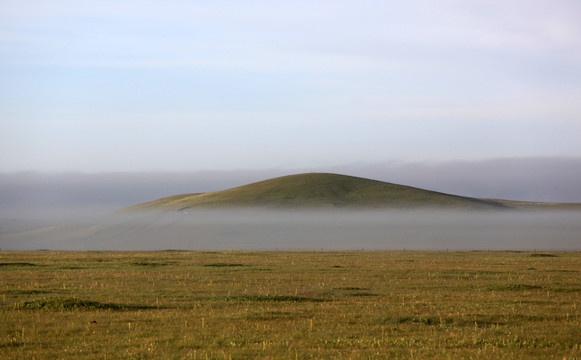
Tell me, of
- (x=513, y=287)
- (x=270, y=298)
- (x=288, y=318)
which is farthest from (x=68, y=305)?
(x=513, y=287)

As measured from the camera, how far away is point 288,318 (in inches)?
922

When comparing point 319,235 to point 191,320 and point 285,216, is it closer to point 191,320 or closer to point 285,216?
point 285,216

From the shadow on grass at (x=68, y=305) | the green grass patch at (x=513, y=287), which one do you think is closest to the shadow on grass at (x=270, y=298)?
the shadow on grass at (x=68, y=305)

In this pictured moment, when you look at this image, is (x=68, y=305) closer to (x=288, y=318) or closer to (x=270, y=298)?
(x=270, y=298)

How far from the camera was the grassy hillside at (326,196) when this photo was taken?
529ft

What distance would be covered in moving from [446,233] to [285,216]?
37.7 metres

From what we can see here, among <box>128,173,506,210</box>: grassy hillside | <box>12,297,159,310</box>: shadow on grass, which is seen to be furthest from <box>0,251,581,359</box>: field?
A: <box>128,173,506,210</box>: grassy hillside

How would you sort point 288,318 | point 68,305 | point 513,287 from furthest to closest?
point 513,287 < point 68,305 < point 288,318

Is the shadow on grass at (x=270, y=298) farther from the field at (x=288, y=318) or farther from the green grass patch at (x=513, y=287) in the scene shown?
the green grass patch at (x=513, y=287)

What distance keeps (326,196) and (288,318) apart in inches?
5547

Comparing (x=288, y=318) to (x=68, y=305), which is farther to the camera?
(x=68, y=305)

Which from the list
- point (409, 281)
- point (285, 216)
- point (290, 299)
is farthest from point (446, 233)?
point (290, 299)

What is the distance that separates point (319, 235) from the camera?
139 metres

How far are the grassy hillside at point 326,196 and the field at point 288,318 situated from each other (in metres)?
122
